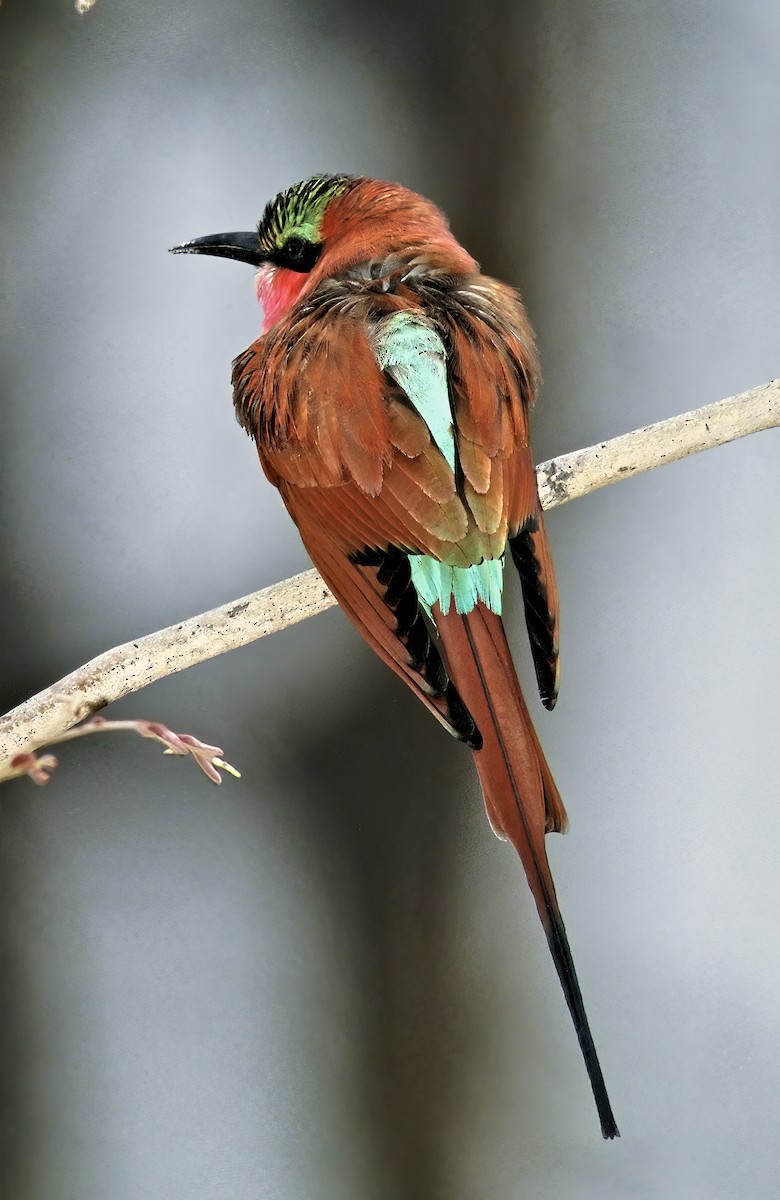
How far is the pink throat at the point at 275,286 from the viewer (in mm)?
1315

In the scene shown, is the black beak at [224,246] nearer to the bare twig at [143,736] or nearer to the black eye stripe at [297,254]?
the black eye stripe at [297,254]

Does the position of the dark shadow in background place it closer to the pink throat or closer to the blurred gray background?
the blurred gray background

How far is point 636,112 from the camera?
134 cm

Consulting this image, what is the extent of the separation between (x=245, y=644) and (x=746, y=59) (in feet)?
2.92

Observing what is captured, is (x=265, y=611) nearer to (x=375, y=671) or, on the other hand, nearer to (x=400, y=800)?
(x=375, y=671)

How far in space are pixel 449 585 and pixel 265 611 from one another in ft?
0.71

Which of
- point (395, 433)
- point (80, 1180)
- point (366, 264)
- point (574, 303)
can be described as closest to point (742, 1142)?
point (80, 1180)

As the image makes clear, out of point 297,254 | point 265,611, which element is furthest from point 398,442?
point 297,254

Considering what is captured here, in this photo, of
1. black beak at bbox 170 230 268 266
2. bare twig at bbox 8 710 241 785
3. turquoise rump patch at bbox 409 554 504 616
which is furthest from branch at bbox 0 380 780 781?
black beak at bbox 170 230 268 266

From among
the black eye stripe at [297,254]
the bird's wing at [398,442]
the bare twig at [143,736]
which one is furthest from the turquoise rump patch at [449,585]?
the black eye stripe at [297,254]

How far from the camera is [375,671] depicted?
1245 mm

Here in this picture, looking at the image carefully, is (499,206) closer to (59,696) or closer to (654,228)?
(654,228)

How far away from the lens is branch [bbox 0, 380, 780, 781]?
1147mm

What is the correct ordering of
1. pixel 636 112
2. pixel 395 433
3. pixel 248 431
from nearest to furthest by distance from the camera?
pixel 395 433 → pixel 248 431 → pixel 636 112
